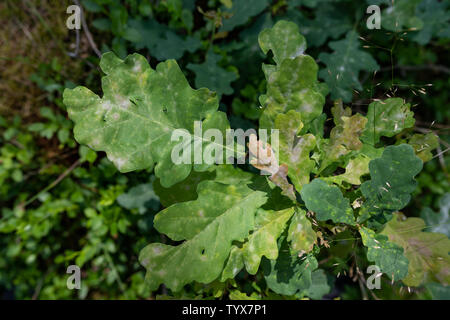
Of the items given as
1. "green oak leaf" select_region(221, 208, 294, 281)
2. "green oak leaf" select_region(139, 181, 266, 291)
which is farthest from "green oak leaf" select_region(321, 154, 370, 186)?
"green oak leaf" select_region(139, 181, 266, 291)

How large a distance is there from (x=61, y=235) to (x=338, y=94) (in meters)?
2.02

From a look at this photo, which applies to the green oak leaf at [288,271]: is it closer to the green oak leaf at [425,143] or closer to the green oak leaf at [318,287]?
the green oak leaf at [318,287]

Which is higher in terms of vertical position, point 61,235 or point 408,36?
point 408,36

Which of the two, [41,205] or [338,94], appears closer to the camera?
[338,94]

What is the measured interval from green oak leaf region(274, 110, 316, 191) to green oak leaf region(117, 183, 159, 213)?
Answer: 3.18 feet

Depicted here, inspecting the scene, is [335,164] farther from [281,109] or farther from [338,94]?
[338,94]

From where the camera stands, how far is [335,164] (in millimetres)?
1321

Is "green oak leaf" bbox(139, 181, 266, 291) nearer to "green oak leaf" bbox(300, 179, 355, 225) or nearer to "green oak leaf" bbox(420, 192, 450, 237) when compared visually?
"green oak leaf" bbox(300, 179, 355, 225)

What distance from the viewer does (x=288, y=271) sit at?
135 cm

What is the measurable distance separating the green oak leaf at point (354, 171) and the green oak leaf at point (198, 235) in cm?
35

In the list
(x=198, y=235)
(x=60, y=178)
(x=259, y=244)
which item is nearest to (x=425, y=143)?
(x=259, y=244)
